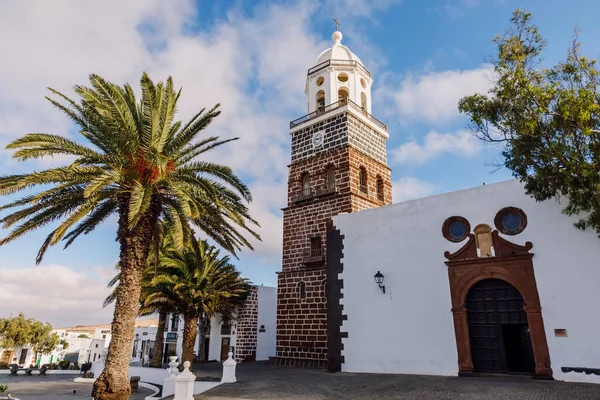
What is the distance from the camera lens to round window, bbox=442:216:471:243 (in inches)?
490

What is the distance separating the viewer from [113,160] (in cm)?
1044

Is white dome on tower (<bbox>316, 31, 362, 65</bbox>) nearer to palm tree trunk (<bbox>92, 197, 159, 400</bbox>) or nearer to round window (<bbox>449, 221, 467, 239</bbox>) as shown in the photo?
round window (<bbox>449, 221, 467, 239</bbox>)

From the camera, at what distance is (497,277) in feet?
37.9

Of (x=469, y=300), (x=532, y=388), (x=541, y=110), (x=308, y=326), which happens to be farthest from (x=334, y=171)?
(x=532, y=388)

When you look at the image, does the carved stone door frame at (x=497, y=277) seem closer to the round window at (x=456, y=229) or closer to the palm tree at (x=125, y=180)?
the round window at (x=456, y=229)

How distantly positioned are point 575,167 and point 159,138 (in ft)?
32.5

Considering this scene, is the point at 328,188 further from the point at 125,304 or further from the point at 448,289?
the point at 125,304

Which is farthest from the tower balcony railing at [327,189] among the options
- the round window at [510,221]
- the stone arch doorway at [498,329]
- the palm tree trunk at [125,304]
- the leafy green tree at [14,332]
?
the leafy green tree at [14,332]

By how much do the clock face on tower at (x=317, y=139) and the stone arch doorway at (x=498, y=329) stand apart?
10196mm

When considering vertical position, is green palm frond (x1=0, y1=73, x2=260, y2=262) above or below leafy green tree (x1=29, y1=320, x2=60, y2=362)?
above

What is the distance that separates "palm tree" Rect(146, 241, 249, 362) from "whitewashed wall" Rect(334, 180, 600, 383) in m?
8.33

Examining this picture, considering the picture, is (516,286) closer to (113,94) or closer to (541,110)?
(541,110)

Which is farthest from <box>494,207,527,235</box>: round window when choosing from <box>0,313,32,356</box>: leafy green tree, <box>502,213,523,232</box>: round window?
<box>0,313,32,356</box>: leafy green tree

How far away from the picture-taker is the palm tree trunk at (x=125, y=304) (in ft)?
31.7
